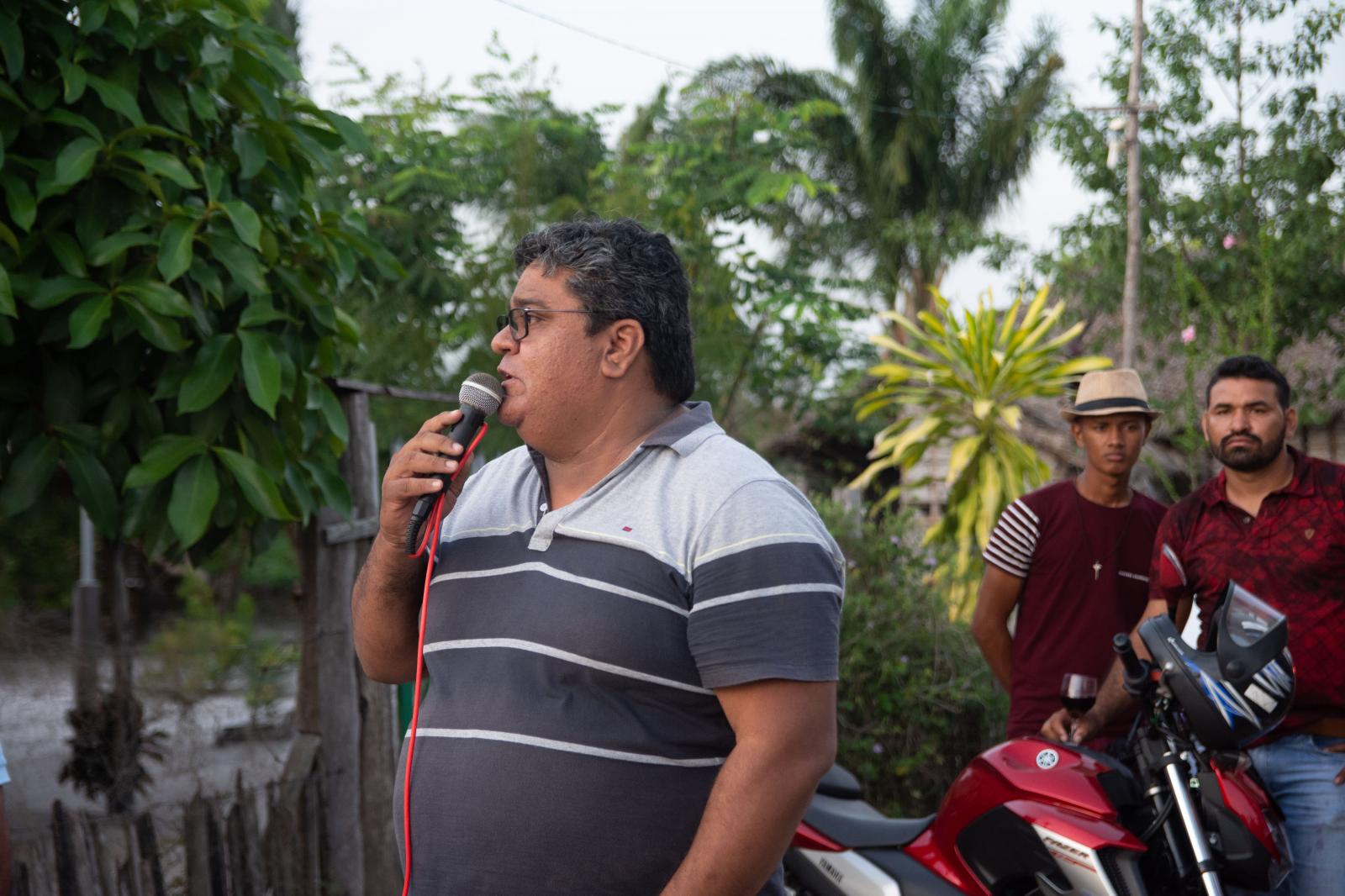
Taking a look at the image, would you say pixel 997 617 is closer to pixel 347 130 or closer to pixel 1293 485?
pixel 1293 485

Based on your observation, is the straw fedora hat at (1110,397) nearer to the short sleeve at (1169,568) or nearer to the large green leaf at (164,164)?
the short sleeve at (1169,568)

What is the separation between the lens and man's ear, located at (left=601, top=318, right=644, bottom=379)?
6.59ft

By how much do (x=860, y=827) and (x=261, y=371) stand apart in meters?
2.10

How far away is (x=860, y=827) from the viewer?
360 cm

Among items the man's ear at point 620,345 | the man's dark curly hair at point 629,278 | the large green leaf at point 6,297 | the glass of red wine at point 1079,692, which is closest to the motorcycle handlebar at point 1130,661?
the glass of red wine at point 1079,692

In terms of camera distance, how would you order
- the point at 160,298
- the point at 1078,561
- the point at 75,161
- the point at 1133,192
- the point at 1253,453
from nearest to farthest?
the point at 75,161, the point at 160,298, the point at 1253,453, the point at 1078,561, the point at 1133,192

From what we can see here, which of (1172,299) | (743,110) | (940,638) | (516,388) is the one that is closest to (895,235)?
(1172,299)

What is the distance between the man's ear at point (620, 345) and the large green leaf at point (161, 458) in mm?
1816

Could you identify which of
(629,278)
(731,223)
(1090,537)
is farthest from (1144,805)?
(731,223)

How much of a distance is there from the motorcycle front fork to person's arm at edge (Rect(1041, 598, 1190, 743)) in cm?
45

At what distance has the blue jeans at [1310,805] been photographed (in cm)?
317

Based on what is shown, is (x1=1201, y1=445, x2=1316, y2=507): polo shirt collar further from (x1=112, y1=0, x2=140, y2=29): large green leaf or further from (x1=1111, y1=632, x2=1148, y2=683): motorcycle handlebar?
(x1=112, y1=0, x2=140, y2=29): large green leaf

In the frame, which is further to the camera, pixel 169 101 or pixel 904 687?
pixel 904 687

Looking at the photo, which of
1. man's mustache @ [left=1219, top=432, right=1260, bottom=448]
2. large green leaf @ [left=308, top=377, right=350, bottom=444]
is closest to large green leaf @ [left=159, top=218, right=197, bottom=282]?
large green leaf @ [left=308, top=377, right=350, bottom=444]
